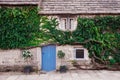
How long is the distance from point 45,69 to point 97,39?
15.6 ft

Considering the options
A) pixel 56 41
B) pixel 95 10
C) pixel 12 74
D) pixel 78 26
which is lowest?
pixel 12 74

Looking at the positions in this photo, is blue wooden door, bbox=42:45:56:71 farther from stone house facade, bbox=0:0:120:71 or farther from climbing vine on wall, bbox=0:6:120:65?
climbing vine on wall, bbox=0:6:120:65

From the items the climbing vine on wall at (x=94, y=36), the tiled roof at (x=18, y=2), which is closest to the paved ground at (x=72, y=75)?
the climbing vine on wall at (x=94, y=36)

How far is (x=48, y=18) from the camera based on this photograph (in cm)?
1680

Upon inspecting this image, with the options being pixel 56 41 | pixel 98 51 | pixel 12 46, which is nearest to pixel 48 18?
pixel 56 41

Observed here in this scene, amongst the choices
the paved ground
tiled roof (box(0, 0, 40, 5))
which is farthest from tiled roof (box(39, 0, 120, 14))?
the paved ground

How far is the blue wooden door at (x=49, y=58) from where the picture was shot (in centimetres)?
1669

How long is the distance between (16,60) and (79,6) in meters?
6.68

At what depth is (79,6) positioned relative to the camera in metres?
17.3

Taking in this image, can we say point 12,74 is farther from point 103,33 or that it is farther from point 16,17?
point 103,33

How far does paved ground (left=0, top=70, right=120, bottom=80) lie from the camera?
46.5 ft

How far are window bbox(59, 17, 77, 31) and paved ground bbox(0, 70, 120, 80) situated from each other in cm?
351

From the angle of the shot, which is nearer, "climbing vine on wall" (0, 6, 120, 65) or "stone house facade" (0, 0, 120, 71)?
"climbing vine on wall" (0, 6, 120, 65)

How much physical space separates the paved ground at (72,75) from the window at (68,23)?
11.5 feet
